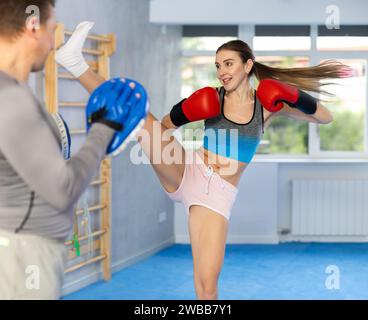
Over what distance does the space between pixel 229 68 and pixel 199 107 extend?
321mm

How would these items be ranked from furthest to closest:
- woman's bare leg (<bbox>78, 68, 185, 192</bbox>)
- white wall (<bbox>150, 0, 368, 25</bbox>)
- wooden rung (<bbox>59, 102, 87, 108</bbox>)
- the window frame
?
the window frame, white wall (<bbox>150, 0, 368, 25</bbox>), wooden rung (<bbox>59, 102, 87, 108</bbox>), woman's bare leg (<bbox>78, 68, 185, 192</bbox>)

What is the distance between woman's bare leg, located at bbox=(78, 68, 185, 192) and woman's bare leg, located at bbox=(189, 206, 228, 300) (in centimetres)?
20

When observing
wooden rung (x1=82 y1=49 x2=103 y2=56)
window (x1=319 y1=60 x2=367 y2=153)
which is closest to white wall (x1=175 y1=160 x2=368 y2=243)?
window (x1=319 y1=60 x2=367 y2=153)

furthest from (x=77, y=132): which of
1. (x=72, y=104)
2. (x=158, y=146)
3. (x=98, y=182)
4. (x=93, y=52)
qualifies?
(x=158, y=146)

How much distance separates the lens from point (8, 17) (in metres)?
1.60

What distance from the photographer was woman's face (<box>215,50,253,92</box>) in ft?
10.6

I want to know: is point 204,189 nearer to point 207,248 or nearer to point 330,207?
point 207,248

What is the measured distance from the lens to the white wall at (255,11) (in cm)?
604

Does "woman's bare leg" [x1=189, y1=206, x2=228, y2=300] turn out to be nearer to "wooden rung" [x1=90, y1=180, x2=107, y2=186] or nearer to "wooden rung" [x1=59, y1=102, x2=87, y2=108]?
"wooden rung" [x1=59, y1=102, x2=87, y2=108]

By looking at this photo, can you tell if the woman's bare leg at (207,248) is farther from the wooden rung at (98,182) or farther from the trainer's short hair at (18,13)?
the wooden rung at (98,182)

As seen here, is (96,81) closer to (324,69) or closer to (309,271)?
(324,69)

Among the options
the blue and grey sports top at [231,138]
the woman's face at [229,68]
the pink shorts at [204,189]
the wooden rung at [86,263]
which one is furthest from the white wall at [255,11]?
the pink shorts at [204,189]
